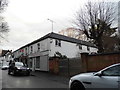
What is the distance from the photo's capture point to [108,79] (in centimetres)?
646

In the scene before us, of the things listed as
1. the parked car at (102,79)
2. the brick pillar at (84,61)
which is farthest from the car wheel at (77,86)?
the brick pillar at (84,61)

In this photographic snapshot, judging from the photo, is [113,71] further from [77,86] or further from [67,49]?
[67,49]

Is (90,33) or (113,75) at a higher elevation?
(90,33)

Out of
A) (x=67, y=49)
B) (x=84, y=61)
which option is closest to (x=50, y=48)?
(x=67, y=49)

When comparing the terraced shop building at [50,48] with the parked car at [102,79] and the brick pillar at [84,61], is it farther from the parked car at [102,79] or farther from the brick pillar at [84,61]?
the parked car at [102,79]

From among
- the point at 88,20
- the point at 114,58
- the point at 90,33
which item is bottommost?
the point at 114,58

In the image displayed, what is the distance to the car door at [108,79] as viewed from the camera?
6266 mm

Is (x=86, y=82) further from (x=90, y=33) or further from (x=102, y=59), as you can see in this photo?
(x=90, y=33)

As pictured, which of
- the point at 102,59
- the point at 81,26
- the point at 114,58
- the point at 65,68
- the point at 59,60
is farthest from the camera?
the point at 81,26

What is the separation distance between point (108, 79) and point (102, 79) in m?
0.28

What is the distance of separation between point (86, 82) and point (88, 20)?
82.7 ft

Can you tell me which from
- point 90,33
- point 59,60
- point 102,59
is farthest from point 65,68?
point 90,33

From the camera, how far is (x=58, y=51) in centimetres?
3044

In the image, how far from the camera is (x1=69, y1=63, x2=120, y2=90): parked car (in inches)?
248
